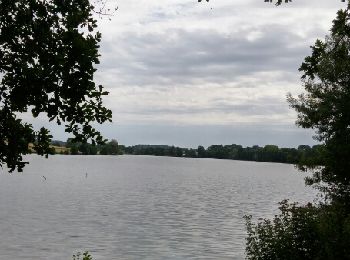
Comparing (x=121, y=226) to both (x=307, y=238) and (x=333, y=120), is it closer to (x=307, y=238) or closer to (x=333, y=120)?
(x=333, y=120)

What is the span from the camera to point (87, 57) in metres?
7.27

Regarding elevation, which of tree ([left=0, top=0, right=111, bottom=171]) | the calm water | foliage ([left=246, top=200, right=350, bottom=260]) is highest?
tree ([left=0, top=0, right=111, bottom=171])

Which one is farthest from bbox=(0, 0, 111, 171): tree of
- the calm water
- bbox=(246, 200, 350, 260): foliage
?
the calm water

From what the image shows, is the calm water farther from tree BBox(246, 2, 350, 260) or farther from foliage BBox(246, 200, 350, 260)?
foliage BBox(246, 200, 350, 260)

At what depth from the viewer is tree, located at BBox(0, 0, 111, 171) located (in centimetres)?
716

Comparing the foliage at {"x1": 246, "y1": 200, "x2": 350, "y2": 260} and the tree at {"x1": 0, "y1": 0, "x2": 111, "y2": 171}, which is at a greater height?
the tree at {"x1": 0, "y1": 0, "x2": 111, "y2": 171}

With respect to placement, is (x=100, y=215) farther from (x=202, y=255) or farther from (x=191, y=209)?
(x=202, y=255)

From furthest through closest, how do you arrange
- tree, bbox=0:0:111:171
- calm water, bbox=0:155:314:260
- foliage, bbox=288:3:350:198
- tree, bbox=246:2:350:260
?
calm water, bbox=0:155:314:260, foliage, bbox=288:3:350:198, tree, bbox=246:2:350:260, tree, bbox=0:0:111:171

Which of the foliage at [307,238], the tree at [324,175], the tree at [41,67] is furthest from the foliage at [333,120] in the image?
the tree at [41,67]

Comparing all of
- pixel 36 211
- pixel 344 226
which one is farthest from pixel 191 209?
pixel 344 226

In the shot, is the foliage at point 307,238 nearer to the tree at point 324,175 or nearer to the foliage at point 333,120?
the tree at point 324,175

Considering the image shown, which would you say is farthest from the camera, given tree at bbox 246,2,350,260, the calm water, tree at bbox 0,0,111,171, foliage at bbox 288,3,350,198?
the calm water

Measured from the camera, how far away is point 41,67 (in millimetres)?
7105

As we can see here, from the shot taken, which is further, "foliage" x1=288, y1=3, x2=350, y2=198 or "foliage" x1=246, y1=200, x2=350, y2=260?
"foliage" x1=288, y1=3, x2=350, y2=198
